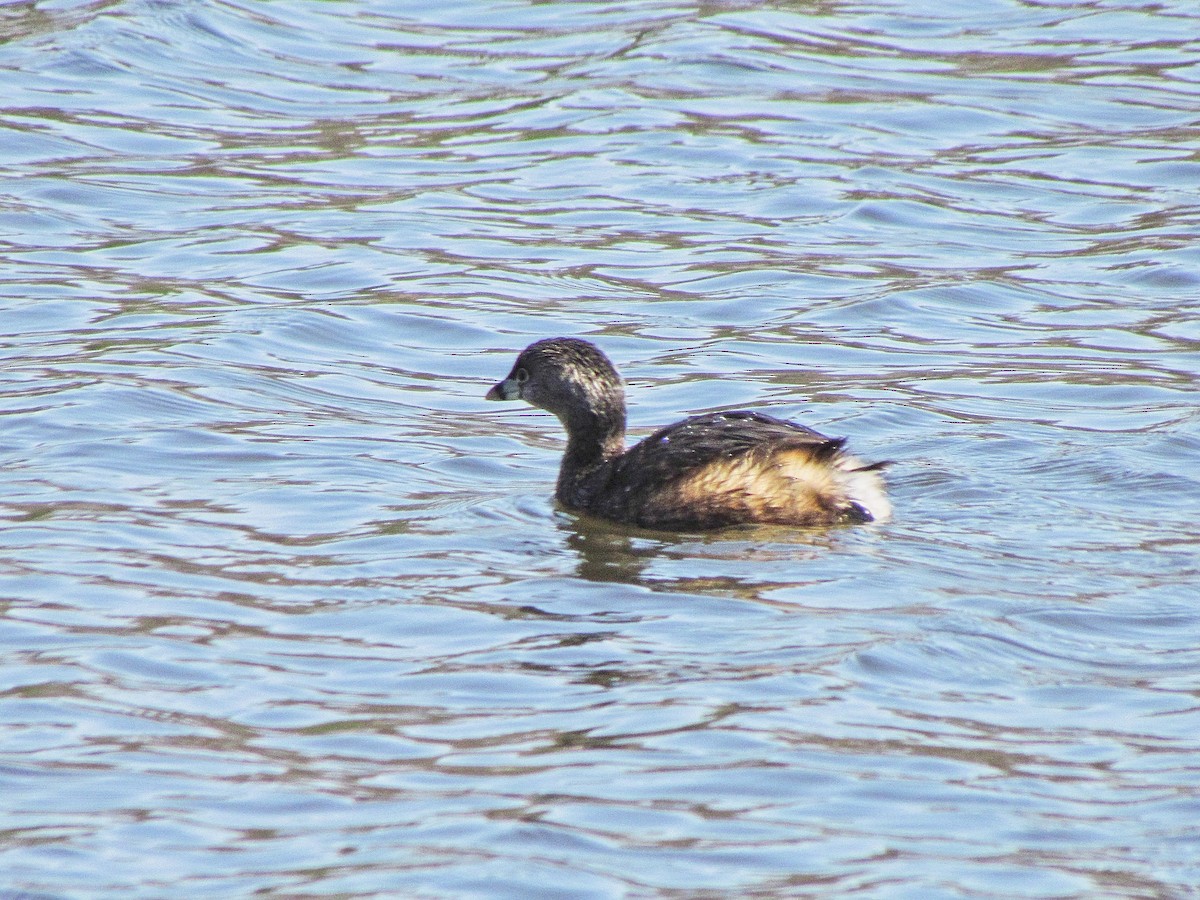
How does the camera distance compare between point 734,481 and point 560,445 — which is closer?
point 734,481

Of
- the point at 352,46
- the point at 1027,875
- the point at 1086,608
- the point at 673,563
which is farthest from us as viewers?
the point at 352,46

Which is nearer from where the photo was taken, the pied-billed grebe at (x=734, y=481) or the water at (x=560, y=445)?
the water at (x=560, y=445)

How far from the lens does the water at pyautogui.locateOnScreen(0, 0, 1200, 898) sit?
5.41 m

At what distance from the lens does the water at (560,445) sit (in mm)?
5406

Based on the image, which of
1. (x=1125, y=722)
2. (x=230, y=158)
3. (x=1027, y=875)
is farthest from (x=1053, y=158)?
(x=1027, y=875)

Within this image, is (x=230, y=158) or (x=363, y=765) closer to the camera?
(x=363, y=765)

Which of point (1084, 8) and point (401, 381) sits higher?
point (1084, 8)

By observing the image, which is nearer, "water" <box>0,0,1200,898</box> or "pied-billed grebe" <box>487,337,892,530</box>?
"water" <box>0,0,1200,898</box>

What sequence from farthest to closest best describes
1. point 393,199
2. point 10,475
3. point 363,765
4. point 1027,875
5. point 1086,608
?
point 393,199, point 10,475, point 1086,608, point 363,765, point 1027,875

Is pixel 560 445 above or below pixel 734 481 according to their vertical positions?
below

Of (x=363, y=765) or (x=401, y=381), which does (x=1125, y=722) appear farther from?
(x=401, y=381)

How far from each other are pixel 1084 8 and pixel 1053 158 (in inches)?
175

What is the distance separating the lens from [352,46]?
1828 cm

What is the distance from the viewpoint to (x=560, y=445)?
399 inches
